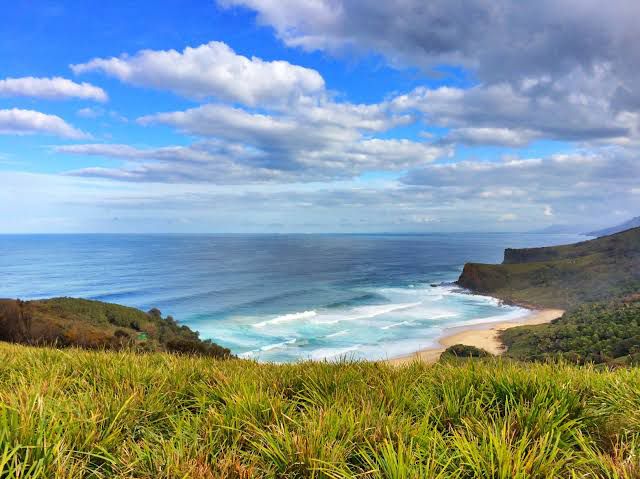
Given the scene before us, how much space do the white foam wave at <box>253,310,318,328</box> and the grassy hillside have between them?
135 ft

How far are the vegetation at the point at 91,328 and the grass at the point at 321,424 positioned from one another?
26.5 feet

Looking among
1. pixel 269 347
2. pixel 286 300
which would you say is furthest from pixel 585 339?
pixel 286 300

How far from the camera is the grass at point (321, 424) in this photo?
2844 mm

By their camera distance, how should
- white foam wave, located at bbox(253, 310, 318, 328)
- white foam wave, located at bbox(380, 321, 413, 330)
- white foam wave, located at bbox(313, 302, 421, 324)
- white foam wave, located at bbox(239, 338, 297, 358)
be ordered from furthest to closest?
white foam wave, located at bbox(313, 302, 421, 324) → white foam wave, located at bbox(253, 310, 318, 328) → white foam wave, located at bbox(380, 321, 413, 330) → white foam wave, located at bbox(239, 338, 297, 358)

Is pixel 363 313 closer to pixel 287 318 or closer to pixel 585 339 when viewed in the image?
pixel 287 318

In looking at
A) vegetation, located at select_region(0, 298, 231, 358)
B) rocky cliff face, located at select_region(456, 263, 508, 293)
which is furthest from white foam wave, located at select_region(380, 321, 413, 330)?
rocky cliff face, located at select_region(456, 263, 508, 293)

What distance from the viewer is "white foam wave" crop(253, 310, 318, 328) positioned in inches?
1958

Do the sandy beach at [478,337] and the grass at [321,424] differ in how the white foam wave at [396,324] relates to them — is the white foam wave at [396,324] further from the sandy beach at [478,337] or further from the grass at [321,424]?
the grass at [321,424]

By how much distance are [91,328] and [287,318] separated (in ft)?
103

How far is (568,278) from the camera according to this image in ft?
253

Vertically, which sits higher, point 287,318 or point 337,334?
point 287,318

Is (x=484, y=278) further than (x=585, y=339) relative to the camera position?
Yes

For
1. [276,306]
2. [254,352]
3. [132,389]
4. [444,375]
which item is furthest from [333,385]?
[276,306]

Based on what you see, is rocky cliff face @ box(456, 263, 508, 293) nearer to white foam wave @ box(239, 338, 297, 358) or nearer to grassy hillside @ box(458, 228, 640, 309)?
grassy hillside @ box(458, 228, 640, 309)
